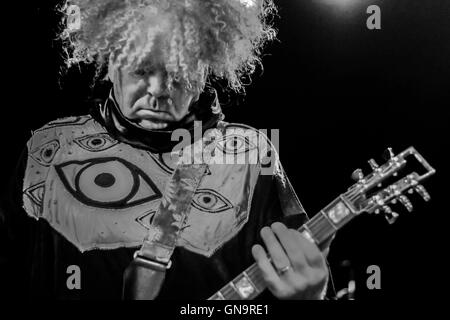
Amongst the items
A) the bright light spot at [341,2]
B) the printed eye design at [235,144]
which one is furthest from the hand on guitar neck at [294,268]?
the bright light spot at [341,2]

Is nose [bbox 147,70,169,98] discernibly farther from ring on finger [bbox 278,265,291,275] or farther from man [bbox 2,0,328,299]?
ring on finger [bbox 278,265,291,275]

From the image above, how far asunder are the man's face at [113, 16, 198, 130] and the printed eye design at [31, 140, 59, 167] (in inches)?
11.5

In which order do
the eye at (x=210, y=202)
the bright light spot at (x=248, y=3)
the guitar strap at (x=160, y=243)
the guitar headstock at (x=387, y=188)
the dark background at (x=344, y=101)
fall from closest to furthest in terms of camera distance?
the guitar headstock at (x=387, y=188)
the guitar strap at (x=160, y=243)
the eye at (x=210, y=202)
the bright light spot at (x=248, y=3)
the dark background at (x=344, y=101)

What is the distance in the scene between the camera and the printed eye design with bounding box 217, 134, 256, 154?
1.91 metres

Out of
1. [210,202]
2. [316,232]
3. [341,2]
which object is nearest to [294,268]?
[316,232]

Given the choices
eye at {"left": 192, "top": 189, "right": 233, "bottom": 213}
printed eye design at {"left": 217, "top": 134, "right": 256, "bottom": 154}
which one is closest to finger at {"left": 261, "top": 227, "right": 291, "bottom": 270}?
eye at {"left": 192, "top": 189, "right": 233, "bottom": 213}

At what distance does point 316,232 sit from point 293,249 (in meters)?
0.10

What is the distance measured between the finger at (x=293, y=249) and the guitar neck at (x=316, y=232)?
57 mm

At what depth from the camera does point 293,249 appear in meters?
1.50

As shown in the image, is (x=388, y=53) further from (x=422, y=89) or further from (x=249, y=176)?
(x=249, y=176)

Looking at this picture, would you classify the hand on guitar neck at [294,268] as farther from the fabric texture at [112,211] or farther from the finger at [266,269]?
the fabric texture at [112,211]

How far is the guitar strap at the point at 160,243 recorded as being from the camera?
1.70m

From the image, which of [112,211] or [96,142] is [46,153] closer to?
[96,142]

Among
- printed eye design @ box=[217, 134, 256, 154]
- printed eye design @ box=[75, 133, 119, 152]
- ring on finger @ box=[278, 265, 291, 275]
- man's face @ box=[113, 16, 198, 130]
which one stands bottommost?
ring on finger @ box=[278, 265, 291, 275]
